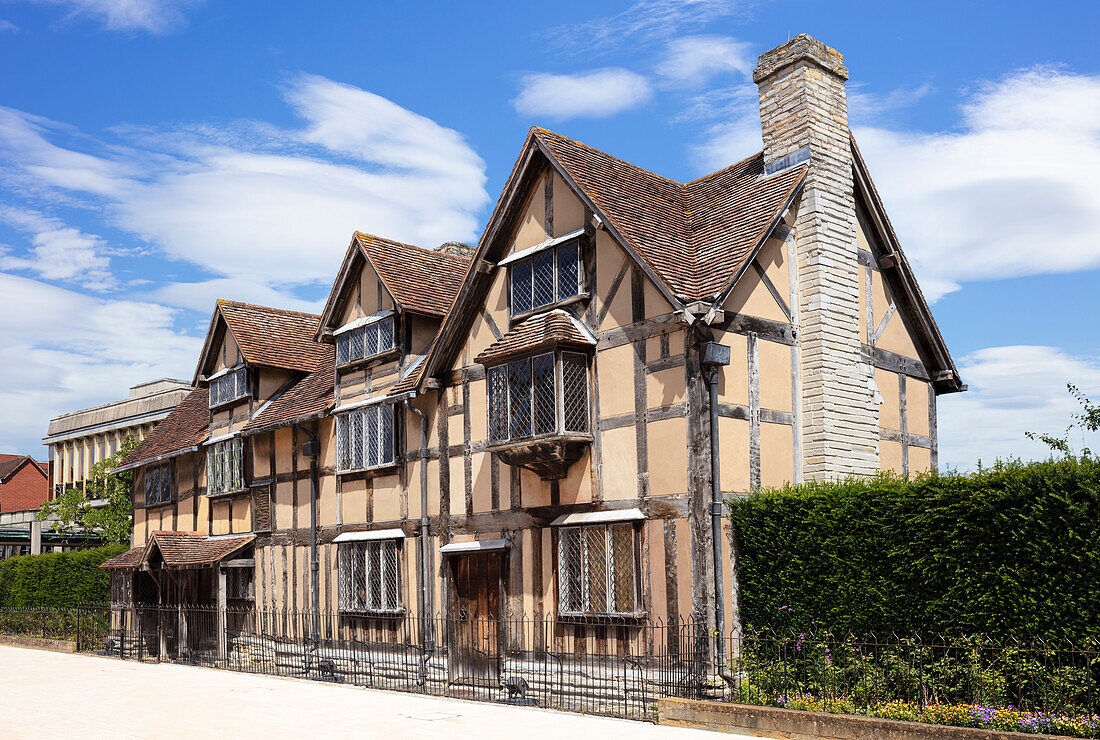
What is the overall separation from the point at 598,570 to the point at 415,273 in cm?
974

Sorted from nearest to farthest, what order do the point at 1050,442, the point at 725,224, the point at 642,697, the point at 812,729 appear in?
1. the point at 812,729
2. the point at 642,697
3. the point at 725,224
4. the point at 1050,442

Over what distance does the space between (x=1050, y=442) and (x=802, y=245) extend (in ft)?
43.6

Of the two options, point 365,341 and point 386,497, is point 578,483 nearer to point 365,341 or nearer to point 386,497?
point 386,497

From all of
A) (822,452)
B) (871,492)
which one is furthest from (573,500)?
(871,492)

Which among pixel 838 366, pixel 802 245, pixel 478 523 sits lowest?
pixel 478 523

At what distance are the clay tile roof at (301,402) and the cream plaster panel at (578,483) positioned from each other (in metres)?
8.36

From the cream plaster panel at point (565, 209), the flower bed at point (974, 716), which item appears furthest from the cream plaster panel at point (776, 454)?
the cream plaster panel at point (565, 209)

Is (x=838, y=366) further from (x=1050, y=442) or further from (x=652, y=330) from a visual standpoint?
(x=1050, y=442)

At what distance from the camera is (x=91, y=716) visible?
15.7m

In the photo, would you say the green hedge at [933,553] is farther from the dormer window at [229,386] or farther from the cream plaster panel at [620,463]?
the dormer window at [229,386]

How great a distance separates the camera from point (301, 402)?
26000mm

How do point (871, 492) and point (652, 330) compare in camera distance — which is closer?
point (871, 492)

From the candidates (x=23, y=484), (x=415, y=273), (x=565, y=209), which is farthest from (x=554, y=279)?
(x=23, y=484)

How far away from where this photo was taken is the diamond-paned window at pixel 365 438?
22.6 m
